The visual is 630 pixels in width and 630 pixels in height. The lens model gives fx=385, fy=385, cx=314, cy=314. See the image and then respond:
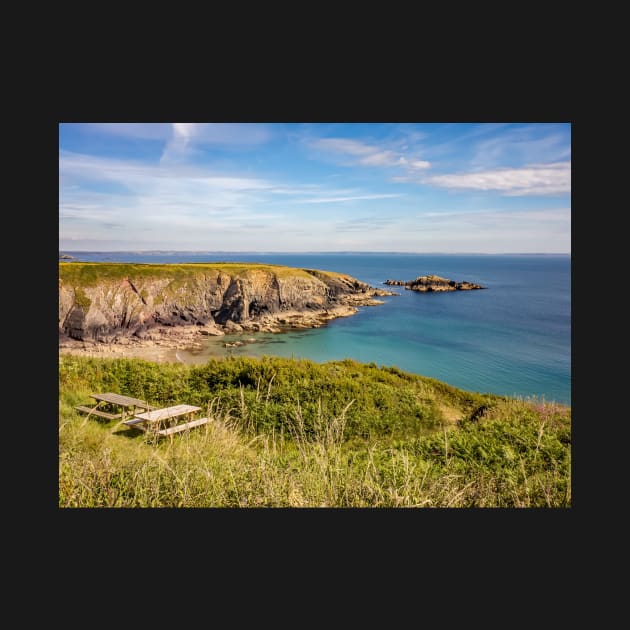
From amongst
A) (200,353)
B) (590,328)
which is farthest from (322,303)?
(590,328)

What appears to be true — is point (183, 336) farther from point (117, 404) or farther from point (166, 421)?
point (166, 421)

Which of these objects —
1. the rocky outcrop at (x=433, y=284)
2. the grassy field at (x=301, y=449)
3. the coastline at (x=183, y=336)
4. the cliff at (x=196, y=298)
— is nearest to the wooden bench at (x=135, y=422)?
the grassy field at (x=301, y=449)

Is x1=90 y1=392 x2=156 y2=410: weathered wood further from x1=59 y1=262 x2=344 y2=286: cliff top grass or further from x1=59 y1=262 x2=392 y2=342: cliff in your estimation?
x1=59 y1=262 x2=392 y2=342: cliff

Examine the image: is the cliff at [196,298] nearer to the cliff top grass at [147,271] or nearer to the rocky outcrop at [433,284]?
the cliff top grass at [147,271]

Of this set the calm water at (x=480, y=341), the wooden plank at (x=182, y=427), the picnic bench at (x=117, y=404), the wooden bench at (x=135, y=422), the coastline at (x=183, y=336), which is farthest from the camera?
the coastline at (x=183, y=336)

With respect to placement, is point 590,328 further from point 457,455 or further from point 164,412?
point 164,412

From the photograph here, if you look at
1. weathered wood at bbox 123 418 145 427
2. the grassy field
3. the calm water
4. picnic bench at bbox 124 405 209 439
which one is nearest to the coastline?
the calm water
